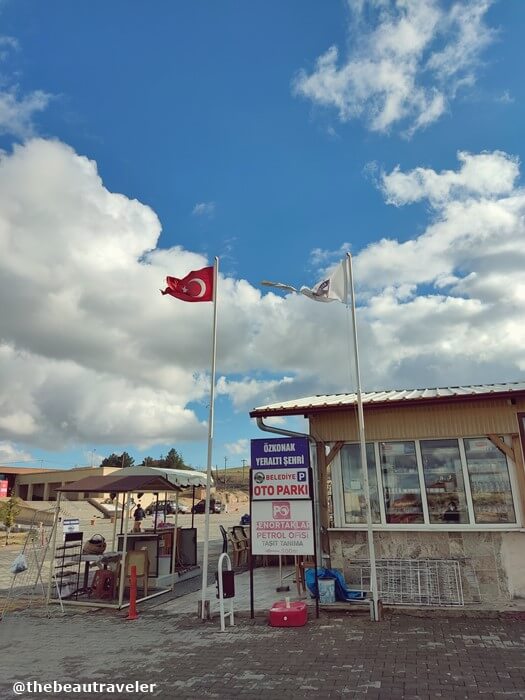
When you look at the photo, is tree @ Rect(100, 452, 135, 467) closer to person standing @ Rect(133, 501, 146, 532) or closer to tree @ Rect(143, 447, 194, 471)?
tree @ Rect(143, 447, 194, 471)

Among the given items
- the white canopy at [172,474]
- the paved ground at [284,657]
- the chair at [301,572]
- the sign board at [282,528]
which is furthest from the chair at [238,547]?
the sign board at [282,528]

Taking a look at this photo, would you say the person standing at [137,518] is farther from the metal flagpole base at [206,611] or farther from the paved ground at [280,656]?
the metal flagpole base at [206,611]

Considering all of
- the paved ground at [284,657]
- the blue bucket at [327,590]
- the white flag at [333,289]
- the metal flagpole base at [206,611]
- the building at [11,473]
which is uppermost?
the building at [11,473]

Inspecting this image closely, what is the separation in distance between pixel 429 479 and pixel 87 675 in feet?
22.2

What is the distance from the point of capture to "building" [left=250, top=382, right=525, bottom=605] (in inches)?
352

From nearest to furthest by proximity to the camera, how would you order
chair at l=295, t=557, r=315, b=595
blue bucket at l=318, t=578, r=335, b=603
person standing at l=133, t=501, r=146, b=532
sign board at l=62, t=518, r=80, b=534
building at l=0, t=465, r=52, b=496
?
1. blue bucket at l=318, t=578, r=335, b=603
2. chair at l=295, t=557, r=315, b=595
3. sign board at l=62, t=518, r=80, b=534
4. person standing at l=133, t=501, r=146, b=532
5. building at l=0, t=465, r=52, b=496

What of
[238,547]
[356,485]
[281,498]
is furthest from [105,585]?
[356,485]

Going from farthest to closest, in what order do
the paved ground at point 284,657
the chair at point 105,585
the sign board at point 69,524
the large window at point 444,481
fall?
the sign board at point 69,524 → the chair at point 105,585 → the large window at point 444,481 → the paved ground at point 284,657

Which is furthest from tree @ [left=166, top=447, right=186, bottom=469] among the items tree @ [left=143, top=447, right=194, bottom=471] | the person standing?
the person standing

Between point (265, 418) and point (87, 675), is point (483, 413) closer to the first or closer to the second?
point (265, 418)

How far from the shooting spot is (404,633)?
23.8 ft

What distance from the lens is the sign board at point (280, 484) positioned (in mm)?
8859

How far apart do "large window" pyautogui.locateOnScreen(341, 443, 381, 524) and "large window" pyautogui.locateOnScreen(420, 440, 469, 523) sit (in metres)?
1.02

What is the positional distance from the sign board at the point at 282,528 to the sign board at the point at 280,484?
0.12 m
